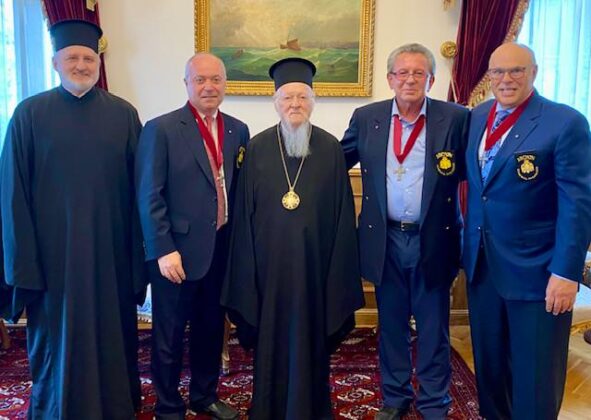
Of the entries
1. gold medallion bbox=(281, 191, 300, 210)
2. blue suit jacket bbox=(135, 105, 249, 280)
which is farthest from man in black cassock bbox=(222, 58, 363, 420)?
blue suit jacket bbox=(135, 105, 249, 280)

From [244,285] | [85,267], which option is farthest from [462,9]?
[85,267]

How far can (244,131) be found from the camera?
2736 mm

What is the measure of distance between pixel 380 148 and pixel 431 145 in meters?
0.23

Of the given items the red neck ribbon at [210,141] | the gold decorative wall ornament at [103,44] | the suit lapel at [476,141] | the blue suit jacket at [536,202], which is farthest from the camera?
the gold decorative wall ornament at [103,44]

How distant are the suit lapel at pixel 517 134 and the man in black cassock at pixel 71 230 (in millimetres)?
1583

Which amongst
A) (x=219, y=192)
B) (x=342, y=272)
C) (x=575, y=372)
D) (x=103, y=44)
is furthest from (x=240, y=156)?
(x=575, y=372)

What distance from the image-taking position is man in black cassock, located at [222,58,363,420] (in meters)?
2.45

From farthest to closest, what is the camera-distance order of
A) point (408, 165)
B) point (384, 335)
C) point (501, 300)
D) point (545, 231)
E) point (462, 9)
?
point (462, 9), point (384, 335), point (408, 165), point (501, 300), point (545, 231)

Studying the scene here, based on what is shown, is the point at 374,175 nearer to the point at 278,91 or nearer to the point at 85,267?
the point at 278,91

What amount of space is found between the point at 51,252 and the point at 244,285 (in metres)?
0.84

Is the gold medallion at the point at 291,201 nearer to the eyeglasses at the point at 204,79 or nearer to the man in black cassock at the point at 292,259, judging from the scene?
the man in black cassock at the point at 292,259

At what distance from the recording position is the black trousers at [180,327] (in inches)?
100

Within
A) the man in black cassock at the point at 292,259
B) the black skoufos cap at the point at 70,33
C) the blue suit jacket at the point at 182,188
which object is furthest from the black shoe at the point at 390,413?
the black skoufos cap at the point at 70,33

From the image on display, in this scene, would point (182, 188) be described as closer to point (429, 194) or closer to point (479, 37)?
point (429, 194)
